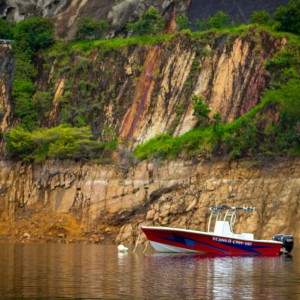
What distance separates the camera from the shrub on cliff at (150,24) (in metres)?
113

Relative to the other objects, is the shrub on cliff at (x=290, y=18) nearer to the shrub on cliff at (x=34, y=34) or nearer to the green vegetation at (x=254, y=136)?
the green vegetation at (x=254, y=136)

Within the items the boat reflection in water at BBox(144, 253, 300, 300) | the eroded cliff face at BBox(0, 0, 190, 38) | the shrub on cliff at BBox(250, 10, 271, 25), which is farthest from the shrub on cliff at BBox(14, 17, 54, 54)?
the boat reflection in water at BBox(144, 253, 300, 300)

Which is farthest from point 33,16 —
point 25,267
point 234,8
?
point 25,267

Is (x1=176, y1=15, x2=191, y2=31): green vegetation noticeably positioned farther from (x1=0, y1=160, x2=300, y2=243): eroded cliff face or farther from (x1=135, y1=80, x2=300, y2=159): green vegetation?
(x1=0, y1=160, x2=300, y2=243): eroded cliff face

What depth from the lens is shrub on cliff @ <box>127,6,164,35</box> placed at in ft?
371

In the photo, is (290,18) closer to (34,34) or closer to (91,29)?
(91,29)

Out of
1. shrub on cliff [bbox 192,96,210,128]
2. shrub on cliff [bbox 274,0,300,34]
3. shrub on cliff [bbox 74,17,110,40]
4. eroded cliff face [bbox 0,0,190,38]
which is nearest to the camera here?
shrub on cliff [bbox 192,96,210,128]

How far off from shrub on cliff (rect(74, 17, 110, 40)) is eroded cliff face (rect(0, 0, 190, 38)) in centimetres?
129

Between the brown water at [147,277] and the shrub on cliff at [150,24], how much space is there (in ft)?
162

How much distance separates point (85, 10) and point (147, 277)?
255 ft

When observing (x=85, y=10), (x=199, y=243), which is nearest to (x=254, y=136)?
(x=199, y=243)

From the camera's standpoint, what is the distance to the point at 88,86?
111000 millimetres

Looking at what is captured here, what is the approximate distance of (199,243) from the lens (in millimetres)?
69062

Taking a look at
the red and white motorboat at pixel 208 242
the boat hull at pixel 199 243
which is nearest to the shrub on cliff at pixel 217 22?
the red and white motorboat at pixel 208 242
